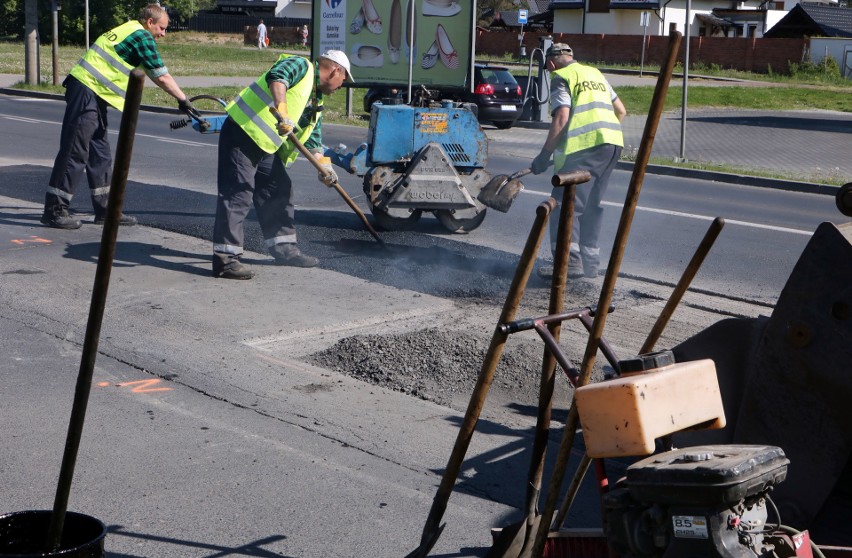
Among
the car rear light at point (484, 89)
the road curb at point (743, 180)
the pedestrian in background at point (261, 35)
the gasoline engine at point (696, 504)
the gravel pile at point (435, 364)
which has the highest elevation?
the pedestrian in background at point (261, 35)

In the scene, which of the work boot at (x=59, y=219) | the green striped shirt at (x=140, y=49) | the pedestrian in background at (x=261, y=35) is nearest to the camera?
the green striped shirt at (x=140, y=49)

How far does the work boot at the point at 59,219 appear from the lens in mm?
8961

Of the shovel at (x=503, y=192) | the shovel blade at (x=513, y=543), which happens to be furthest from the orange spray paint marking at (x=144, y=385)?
the shovel at (x=503, y=192)

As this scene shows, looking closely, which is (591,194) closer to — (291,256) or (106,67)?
(291,256)

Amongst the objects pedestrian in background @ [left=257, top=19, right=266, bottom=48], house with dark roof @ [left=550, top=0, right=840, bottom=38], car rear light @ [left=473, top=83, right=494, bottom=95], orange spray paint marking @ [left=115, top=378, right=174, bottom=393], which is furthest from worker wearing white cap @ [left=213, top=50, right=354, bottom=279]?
house with dark roof @ [left=550, top=0, right=840, bottom=38]

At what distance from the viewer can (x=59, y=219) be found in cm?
897

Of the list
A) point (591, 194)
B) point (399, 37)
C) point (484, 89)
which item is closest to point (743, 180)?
point (399, 37)

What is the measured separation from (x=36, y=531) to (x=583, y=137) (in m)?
5.93

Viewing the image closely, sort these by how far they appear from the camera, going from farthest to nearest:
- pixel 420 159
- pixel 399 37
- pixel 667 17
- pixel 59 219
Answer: pixel 667 17
pixel 399 37
pixel 420 159
pixel 59 219

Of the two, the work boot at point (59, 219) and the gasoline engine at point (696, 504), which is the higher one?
the gasoline engine at point (696, 504)

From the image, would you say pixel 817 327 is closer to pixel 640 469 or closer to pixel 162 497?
pixel 640 469

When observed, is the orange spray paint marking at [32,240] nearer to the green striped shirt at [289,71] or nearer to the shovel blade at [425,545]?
the green striped shirt at [289,71]

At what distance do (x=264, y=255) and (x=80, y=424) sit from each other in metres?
5.97

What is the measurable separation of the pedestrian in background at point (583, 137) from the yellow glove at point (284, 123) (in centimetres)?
192
